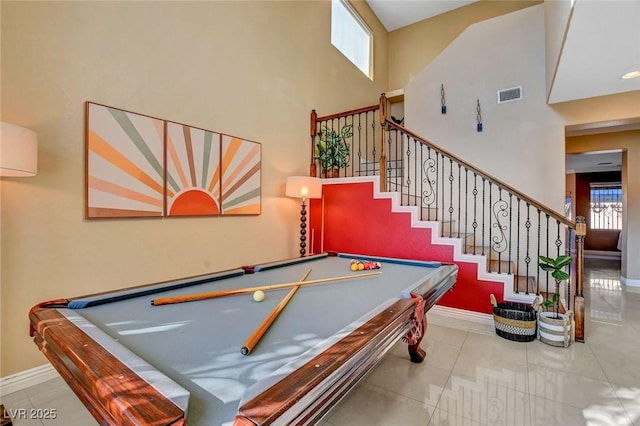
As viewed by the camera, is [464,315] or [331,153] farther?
[331,153]

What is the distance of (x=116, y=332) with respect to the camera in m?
1.17

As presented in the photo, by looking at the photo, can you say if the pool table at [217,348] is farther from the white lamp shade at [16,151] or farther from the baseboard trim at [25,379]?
the baseboard trim at [25,379]

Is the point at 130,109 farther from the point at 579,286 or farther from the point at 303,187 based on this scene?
the point at 579,286

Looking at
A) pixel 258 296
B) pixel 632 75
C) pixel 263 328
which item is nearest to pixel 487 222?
pixel 632 75

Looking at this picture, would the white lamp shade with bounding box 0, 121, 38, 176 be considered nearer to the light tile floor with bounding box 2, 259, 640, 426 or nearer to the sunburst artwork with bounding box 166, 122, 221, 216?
the sunburst artwork with bounding box 166, 122, 221, 216

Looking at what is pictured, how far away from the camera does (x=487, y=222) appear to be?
4.51 meters

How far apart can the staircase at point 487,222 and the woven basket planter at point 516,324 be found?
0.33m

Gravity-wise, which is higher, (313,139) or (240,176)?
(313,139)

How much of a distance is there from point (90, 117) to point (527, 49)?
18.0ft

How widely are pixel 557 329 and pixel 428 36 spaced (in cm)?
647

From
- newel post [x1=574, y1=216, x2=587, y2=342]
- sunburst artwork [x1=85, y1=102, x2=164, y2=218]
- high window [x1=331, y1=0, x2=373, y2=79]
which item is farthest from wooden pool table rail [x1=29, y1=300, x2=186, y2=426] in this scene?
high window [x1=331, y1=0, x2=373, y2=79]

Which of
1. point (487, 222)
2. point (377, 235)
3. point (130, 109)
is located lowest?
point (377, 235)

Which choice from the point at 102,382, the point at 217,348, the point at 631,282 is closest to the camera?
the point at 102,382

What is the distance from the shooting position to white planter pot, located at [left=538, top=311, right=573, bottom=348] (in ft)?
8.71
